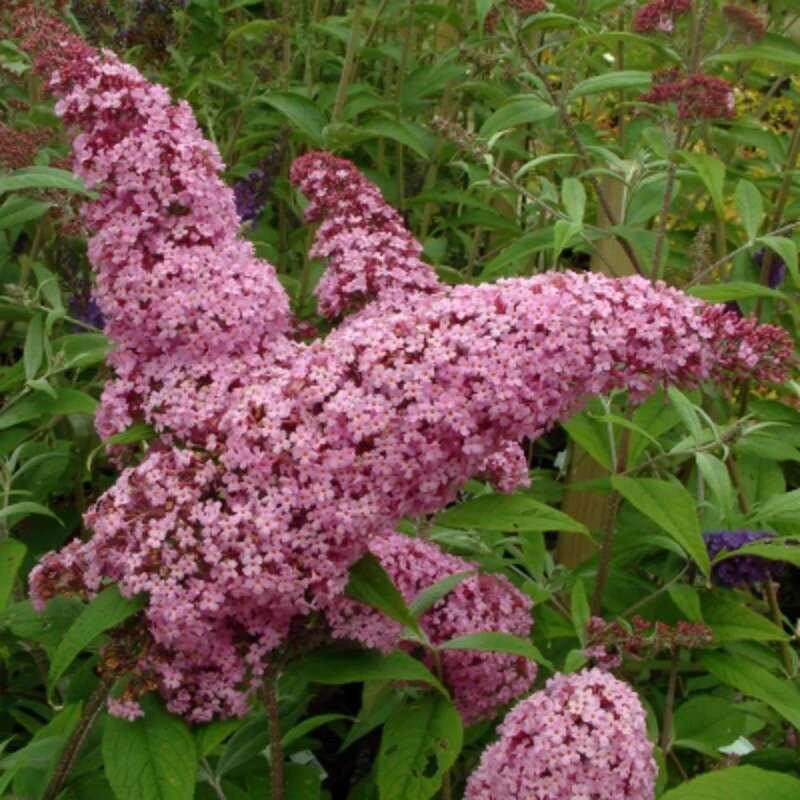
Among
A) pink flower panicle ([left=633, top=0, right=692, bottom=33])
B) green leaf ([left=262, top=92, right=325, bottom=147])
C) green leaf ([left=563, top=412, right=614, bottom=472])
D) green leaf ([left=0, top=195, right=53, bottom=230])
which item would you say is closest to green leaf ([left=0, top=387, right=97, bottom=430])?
green leaf ([left=0, top=195, right=53, bottom=230])

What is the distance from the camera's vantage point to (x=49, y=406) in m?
2.51

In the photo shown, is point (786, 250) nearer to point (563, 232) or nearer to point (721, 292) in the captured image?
point (721, 292)

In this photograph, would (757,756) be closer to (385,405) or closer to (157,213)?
(385,405)

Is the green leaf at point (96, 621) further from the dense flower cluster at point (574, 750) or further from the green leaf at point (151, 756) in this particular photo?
the dense flower cluster at point (574, 750)

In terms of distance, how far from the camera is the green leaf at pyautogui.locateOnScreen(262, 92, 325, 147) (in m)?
3.40

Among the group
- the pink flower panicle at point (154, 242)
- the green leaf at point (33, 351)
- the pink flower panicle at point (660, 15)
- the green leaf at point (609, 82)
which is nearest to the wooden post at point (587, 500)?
the green leaf at point (609, 82)

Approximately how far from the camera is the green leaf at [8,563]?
7.20 ft

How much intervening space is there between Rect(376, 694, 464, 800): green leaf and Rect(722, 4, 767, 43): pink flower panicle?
1.90 metres

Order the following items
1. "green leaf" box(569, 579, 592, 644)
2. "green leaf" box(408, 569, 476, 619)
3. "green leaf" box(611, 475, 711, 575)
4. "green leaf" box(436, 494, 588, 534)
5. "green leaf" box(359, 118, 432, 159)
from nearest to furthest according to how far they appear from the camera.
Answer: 1. "green leaf" box(436, 494, 588, 534)
2. "green leaf" box(408, 569, 476, 619)
3. "green leaf" box(611, 475, 711, 575)
4. "green leaf" box(569, 579, 592, 644)
5. "green leaf" box(359, 118, 432, 159)

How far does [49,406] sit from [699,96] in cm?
152

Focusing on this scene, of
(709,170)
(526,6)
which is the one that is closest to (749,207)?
(709,170)

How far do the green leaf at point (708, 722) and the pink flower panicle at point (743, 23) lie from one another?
63.9 inches

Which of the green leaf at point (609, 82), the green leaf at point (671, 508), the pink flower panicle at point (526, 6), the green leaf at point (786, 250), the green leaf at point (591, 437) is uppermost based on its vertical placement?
the pink flower panicle at point (526, 6)

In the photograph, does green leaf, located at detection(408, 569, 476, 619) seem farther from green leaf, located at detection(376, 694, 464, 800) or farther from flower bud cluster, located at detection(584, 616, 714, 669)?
flower bud cluster, located at detection(584, 616, 714, 669)
